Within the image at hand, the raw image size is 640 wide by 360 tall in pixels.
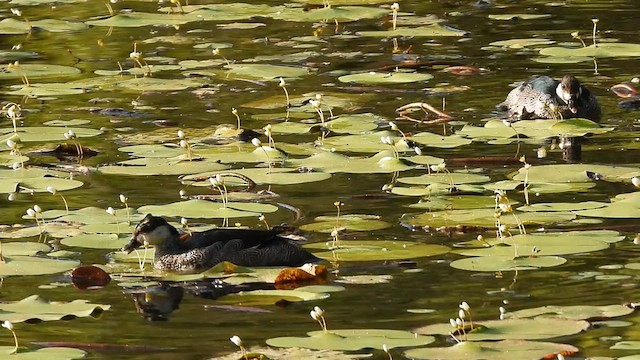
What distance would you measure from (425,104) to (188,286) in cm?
500

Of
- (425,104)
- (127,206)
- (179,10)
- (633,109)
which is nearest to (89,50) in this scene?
(179,10)

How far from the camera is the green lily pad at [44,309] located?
7.36 meters

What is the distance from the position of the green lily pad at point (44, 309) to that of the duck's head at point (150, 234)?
83 centimetres

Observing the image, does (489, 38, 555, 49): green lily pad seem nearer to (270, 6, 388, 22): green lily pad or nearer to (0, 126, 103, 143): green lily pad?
(270, 6, 388, 22): green lily pad

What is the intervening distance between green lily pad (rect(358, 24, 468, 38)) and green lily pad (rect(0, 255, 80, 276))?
8581mm

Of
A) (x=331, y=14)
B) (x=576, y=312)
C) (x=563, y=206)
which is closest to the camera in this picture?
(x=576, y=312)

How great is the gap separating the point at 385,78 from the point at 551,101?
176 centimetres

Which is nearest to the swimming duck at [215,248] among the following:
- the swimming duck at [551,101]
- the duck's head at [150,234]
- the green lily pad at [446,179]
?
the duck's head at [150,234]

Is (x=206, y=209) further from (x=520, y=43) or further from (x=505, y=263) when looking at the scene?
(x=520, y=43)

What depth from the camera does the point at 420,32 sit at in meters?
16.5

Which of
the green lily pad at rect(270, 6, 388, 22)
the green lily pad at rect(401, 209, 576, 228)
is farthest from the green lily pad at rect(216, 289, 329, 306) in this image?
the green lily pad at rect(270, 6, 388, 22)

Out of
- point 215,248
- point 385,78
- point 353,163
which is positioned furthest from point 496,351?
point 385,78

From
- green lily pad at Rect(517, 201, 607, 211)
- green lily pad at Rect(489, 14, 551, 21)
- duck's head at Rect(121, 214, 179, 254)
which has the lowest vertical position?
green lily pad at Rect(489, 14, 551, 21)

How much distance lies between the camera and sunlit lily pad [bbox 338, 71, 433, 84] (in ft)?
46.3
